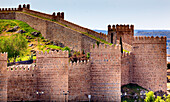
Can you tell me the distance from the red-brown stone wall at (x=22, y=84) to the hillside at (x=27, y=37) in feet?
79.2

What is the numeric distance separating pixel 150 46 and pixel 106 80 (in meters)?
7.26

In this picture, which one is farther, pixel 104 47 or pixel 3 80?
pixel 104 47

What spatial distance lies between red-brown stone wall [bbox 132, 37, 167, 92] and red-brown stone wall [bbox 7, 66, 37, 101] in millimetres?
12333

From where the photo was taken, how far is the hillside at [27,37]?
260 ft

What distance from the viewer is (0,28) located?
88.1 metres

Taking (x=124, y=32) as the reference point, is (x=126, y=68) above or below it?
below

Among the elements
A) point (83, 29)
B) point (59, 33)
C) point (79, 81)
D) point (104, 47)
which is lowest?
point (79, 81)

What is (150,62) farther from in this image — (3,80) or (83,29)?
(83,29)

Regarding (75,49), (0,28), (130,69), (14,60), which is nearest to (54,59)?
(130,69)

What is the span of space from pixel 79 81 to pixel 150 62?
888 cm

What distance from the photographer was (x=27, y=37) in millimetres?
84938

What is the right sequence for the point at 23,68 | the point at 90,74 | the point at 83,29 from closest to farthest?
1. the point at 23,68
2. the point at 90,74
3. the point at 83,29

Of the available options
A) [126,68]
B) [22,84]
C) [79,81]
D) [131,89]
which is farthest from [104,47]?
[22,84]

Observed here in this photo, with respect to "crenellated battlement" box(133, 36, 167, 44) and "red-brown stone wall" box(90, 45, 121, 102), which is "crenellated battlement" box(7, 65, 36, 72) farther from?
"crenellated battlement" box(133, 36, 167, 44)
